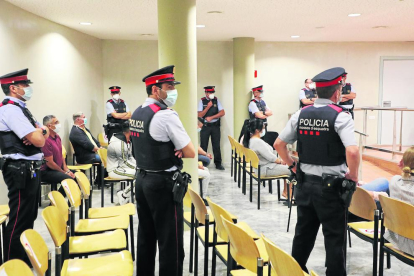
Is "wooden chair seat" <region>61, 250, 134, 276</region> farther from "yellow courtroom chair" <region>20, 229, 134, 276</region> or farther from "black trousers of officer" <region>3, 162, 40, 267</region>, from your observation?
"black trousers of officer" <region>3, 162, 40, 267</region>

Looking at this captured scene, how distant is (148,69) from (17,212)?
6.86m

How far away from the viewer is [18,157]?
358 centimetres

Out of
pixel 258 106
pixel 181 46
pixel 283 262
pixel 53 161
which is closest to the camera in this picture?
pixel 283 262

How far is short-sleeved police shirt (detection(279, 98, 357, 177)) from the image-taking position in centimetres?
279

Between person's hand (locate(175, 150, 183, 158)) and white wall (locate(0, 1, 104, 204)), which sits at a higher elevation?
white wall (locate(0, 1, 104, 204))

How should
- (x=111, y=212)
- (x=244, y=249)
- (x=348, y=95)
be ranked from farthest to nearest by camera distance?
(x=348, y=95) → (x=111, y=212) → (x=244, y=249)

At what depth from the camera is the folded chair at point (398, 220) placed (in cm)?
274

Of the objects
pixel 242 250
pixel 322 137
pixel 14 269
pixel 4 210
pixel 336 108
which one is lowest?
pixel 4 210

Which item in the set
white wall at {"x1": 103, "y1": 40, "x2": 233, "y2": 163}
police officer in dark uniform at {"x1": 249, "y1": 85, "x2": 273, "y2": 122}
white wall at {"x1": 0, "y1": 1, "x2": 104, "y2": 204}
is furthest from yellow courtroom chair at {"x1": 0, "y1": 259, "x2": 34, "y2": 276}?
white wall at {"x1": 103, "y1": 40, "x2": 233, "y2": 163}

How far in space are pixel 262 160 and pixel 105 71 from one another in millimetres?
5495

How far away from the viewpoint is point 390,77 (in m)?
10.6

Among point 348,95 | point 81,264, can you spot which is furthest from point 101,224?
point 348,95

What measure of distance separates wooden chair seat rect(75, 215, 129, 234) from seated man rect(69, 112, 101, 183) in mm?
3315

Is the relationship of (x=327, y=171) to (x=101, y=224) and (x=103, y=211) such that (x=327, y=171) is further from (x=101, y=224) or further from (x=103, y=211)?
(x=103, y=211)
